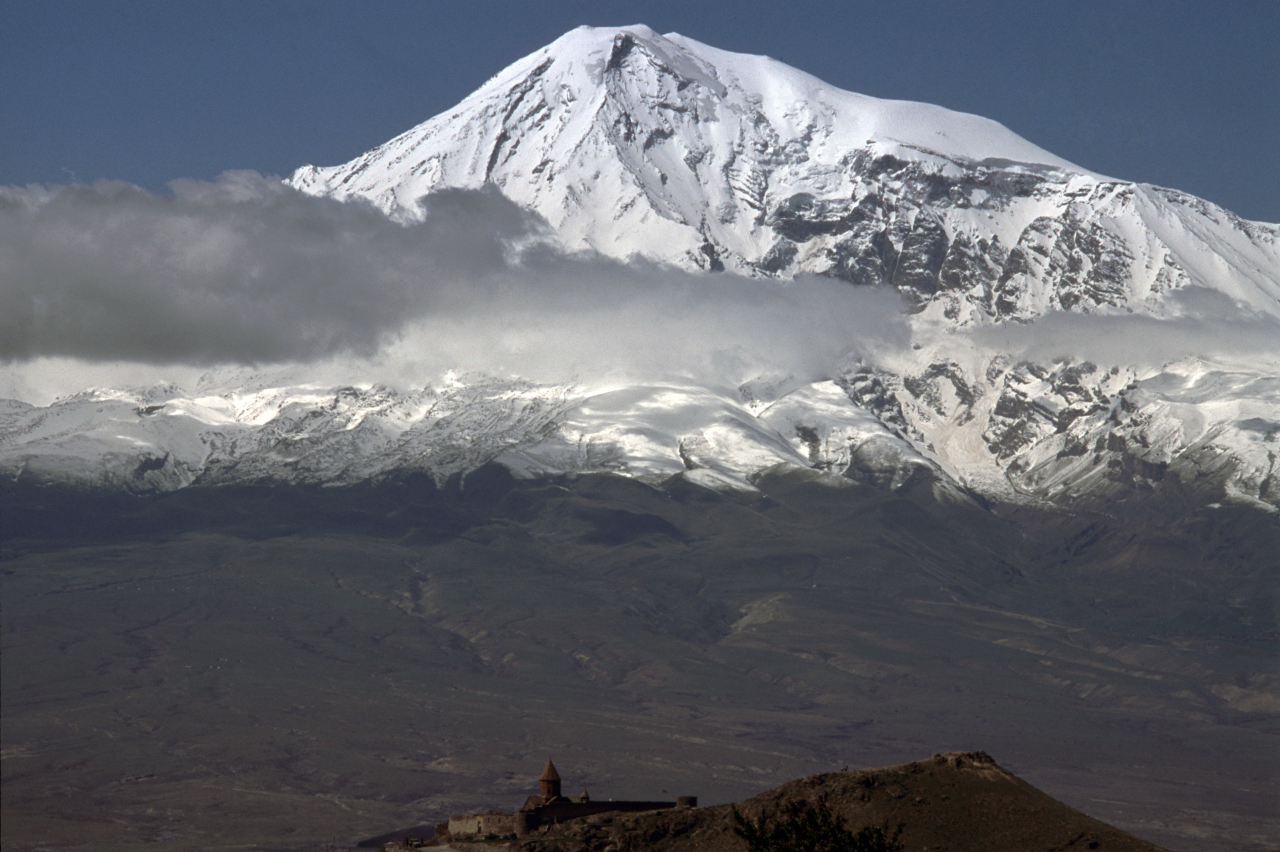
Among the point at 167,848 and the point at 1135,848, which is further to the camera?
the point at 167,848

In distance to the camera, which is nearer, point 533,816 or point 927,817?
point 927,817

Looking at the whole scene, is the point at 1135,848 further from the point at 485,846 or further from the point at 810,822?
the point at 485,846

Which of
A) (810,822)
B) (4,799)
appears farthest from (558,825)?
(4,799)

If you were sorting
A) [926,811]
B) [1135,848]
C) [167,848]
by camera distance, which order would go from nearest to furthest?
[1135,848] < [926,811] < [167,848]

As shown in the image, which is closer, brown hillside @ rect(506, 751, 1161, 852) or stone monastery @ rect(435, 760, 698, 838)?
brown hillside @ rect(506, 751, 1161, 852)
